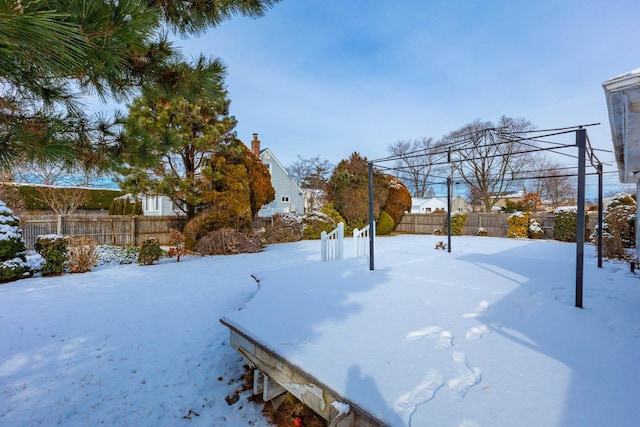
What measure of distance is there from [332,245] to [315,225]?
6.45m

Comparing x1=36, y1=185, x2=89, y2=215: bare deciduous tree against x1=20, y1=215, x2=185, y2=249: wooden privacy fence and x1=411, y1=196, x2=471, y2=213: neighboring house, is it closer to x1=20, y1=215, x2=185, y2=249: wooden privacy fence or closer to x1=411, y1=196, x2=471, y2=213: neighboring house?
x1=20, y1=215, x2=185, y2=249: wooden privacy fence

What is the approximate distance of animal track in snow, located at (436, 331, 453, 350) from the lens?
2.39 m

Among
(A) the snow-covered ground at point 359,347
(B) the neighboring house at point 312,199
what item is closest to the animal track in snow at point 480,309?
(A) the snow-covered ground at point 359,347

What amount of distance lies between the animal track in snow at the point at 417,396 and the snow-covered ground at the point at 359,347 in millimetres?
10

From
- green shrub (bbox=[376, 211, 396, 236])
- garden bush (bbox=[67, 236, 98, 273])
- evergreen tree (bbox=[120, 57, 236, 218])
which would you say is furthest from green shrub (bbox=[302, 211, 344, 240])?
garden bush (bbox=[67, 236, 98, 273])

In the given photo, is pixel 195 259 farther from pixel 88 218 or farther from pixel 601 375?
pixel 601 375

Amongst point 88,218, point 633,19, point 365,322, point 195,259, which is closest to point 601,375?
point 365,322

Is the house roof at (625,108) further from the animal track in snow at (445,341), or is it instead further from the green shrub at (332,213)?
the green shrub at (332,213)

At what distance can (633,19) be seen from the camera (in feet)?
18.3

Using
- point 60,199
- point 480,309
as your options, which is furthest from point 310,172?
point 480,309

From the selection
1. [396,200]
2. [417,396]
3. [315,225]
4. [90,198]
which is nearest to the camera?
[417,396]

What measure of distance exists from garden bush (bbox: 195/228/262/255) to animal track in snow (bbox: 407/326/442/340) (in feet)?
26.1

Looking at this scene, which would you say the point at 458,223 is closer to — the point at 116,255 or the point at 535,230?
the point at 535,230

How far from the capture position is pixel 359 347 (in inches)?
94.7
